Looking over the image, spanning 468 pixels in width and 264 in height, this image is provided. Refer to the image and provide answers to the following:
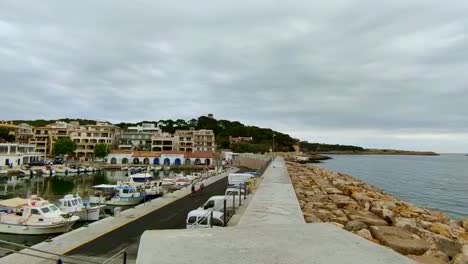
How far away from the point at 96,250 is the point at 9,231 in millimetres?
9042

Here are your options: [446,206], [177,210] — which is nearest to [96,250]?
[177,210]

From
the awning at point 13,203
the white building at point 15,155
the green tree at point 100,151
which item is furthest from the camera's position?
the green tree at point 100,151

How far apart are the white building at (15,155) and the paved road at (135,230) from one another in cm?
5533

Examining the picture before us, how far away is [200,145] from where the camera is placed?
9812cm

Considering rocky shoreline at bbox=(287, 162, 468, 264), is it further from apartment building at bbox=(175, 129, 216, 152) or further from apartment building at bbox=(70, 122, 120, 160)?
apartment building at bbox=(70, 122, 120, 160)

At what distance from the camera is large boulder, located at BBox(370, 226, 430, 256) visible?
7723 mm

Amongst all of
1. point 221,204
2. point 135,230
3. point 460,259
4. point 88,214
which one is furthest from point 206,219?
point 88,214

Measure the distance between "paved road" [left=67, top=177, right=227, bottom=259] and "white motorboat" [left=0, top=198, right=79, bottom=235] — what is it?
4695mm

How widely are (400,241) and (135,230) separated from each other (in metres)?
11.4

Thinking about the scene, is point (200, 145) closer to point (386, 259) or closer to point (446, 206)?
point (446, 206)

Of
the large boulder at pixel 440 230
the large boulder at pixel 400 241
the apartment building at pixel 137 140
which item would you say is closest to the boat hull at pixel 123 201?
the large boulder at pixel 440 230

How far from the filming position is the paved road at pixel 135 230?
42.3 ft

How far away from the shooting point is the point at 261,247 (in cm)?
445

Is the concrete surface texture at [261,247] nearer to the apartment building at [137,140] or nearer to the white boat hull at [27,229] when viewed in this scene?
the white boat hull at [27,229]
